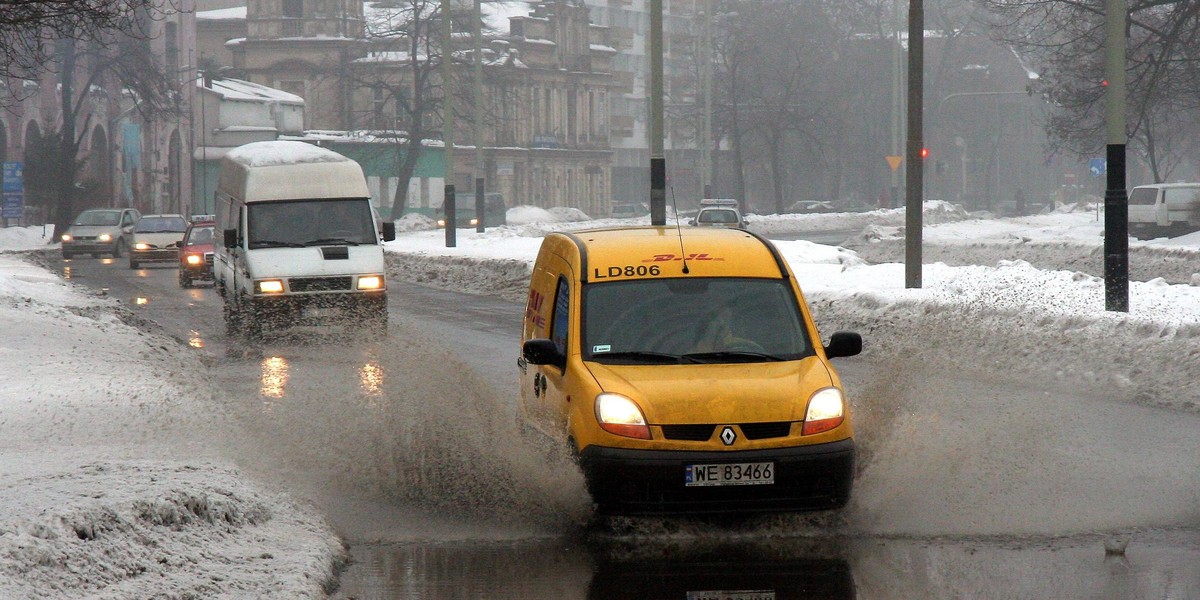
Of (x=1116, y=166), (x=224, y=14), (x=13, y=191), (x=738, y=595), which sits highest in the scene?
(x=224, y=14)

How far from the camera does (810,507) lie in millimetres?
7516

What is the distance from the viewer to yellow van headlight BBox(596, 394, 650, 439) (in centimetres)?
746

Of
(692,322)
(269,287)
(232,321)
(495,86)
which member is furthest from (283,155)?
(495,86)

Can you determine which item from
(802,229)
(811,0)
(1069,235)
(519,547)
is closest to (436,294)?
(519,547)

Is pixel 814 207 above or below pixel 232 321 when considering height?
below

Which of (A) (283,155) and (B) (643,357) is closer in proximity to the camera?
(B) (643,357)

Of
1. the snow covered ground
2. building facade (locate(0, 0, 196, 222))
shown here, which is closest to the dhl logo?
the snow covered ground

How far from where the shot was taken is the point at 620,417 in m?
7.51

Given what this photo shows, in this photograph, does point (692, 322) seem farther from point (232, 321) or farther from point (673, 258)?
point (232, 321)

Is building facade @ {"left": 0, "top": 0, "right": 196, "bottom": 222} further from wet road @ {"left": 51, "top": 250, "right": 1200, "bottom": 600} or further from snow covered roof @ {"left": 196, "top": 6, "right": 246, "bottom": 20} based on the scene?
wet road @ {"left": 51, "top": 250, "right": 1200, "bottom": 600}

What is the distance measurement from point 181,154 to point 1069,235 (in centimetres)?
4556

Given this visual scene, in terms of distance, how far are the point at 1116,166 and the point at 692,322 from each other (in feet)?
31.5

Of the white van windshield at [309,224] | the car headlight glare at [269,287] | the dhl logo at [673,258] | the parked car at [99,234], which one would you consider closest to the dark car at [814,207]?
the parked car at [99,234]

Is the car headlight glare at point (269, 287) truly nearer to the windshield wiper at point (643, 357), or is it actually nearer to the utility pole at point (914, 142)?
the utility pole at point (914, 142)
